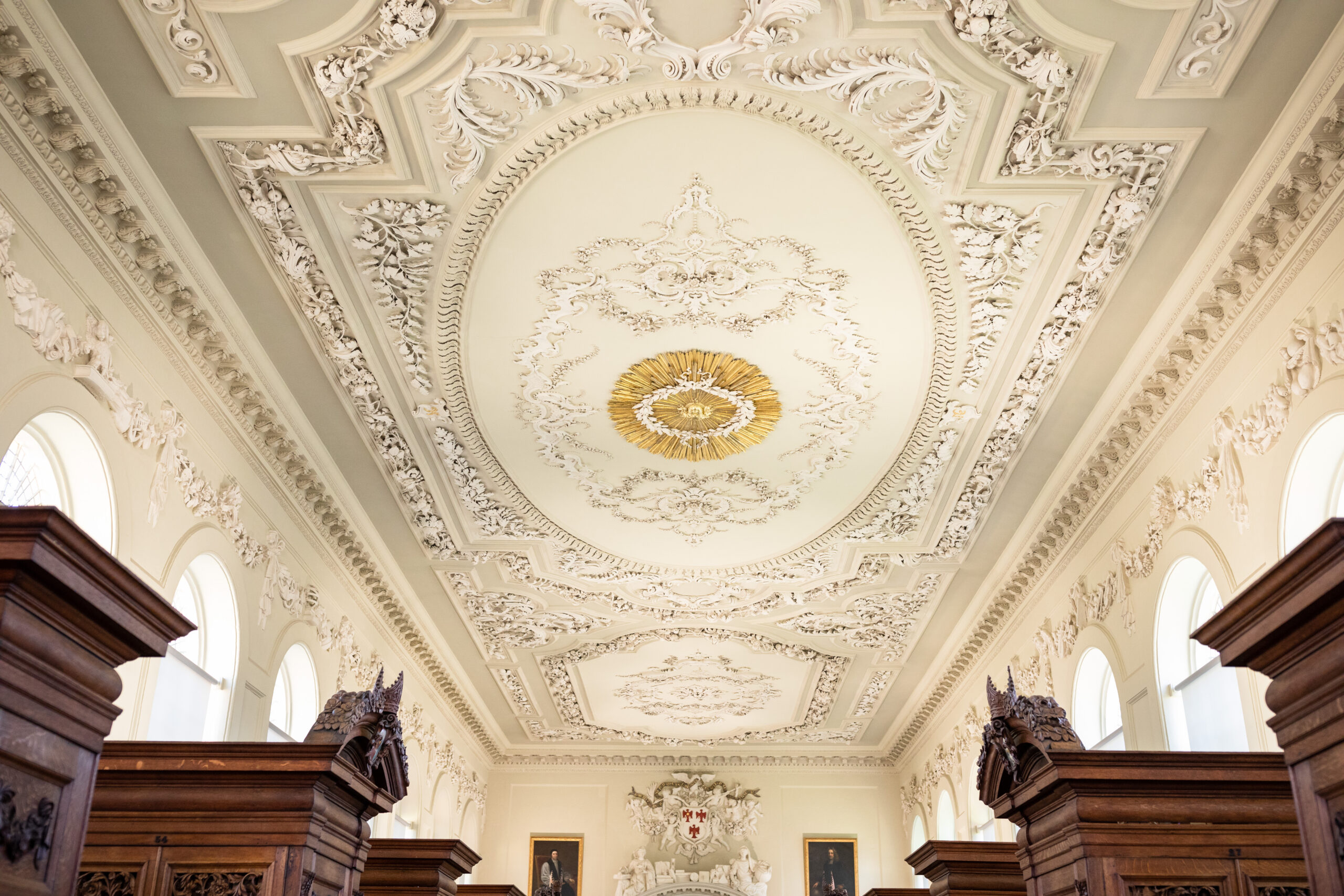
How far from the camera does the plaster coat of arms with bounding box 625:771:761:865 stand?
79.9 feet

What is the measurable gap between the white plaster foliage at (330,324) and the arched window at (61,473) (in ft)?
6.50

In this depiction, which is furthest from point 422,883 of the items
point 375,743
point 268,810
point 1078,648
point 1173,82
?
point 1173,82

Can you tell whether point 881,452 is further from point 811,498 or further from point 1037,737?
point 1037,737

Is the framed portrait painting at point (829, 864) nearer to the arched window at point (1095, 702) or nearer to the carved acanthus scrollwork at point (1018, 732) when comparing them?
the arched window at point (1095, 702)

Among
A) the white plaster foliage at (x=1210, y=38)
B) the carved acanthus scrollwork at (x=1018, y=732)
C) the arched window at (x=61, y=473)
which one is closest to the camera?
the white plaster foliage at (x=1210, y=38)

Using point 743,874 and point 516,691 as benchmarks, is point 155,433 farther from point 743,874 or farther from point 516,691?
point 743,874

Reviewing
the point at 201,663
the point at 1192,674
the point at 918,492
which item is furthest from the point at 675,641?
the point at 1192,674

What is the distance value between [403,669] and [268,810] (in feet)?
35.0

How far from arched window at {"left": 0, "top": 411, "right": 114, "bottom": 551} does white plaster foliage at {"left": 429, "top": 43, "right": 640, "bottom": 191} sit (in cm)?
331

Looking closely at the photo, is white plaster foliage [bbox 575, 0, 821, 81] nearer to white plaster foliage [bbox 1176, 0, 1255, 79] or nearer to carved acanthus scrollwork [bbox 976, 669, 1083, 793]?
white plaster foliage [bbox 1176, 0, 1255, 79]

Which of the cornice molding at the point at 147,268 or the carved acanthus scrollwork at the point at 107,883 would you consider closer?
the carved acanthus scrollwork at the point at 107,883

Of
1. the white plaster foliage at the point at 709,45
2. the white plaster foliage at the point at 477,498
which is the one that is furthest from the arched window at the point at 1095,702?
the white plaster foliage at the point at 709,45

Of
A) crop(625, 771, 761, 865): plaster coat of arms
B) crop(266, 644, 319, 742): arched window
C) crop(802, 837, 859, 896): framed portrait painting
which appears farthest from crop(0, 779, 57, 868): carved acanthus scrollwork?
crop(802, 837, 859, 896): framed portrait painting

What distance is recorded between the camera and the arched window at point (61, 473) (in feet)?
24.1
